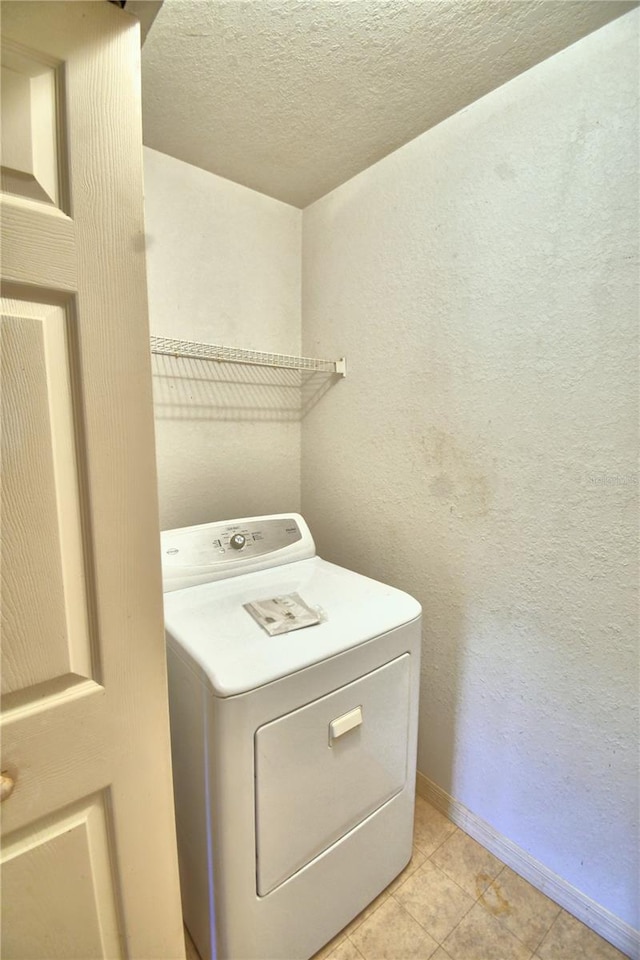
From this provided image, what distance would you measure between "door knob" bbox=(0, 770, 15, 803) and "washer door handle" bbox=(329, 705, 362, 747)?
674 mm

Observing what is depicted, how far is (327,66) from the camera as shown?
1.19m

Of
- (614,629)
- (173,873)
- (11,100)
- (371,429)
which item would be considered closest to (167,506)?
(371,429)

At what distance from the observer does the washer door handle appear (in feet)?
3.46

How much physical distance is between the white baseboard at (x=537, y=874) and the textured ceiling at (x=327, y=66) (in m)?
2.39

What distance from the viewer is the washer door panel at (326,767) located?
38.3 inches

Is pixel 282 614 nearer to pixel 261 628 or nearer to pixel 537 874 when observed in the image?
pixel 261 628

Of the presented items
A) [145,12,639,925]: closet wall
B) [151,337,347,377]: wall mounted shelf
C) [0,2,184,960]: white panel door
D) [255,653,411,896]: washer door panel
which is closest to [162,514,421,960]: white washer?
[255,653,411,896]: washer door panel

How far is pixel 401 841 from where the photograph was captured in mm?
1324

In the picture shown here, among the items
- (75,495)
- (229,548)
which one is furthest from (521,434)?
(75,495)

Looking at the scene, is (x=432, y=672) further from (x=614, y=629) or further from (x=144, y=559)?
(x=144, y=559)

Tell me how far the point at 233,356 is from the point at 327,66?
3.03 feet

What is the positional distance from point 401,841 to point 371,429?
143 centimetres

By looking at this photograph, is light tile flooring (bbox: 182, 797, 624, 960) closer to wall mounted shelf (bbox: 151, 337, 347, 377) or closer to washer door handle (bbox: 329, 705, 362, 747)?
washer door handle (bbox: 329, 705, 362, 747)

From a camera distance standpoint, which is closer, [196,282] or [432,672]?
[432,672]
